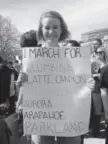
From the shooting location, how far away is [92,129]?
445 centimetres

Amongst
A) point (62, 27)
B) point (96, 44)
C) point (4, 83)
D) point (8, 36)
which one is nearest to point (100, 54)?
point (96, 44)

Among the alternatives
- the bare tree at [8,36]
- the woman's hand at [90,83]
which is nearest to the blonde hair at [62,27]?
the woman's hand at [90,83]

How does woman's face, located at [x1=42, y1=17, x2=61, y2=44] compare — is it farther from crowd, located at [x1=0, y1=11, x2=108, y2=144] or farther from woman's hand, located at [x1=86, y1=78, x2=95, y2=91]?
woman's hand, located at [x1=86, y1=78, x2=95, y2=91]

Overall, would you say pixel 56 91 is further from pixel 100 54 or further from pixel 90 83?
pixel 100 54

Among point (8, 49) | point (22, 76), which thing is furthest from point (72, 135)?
point (8, 49)

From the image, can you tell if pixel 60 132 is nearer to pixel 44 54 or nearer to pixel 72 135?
pixel 72 135

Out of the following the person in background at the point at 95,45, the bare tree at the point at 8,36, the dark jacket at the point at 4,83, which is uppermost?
the bare tree at the point at 8,36

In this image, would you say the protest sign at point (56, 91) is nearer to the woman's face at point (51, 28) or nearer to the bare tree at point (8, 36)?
the woman's face at point (51, 28)

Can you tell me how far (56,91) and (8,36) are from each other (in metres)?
1.54

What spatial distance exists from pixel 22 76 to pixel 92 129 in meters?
2.10

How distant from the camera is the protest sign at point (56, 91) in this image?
2.63 meters

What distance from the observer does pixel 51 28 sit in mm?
2594

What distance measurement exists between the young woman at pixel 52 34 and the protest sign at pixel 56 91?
0.05 meters

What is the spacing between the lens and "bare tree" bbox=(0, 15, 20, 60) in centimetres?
362
